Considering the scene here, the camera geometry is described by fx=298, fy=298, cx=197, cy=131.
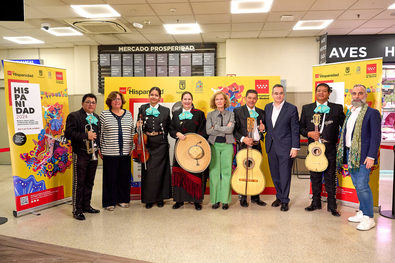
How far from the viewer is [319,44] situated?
7.38 meters

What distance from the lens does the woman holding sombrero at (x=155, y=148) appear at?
4.13 m

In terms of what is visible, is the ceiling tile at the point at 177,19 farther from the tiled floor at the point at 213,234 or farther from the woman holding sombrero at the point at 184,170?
the tiled floor at the point at 213,234

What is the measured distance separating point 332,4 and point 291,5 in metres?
0.72

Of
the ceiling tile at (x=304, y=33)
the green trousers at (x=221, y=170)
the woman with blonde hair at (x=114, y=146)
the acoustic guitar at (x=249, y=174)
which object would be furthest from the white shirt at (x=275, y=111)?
the ceiling tile at (x=304, y=33)

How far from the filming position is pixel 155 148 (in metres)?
4.16

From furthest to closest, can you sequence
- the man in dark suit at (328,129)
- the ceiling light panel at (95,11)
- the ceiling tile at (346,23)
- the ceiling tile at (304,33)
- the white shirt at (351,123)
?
the ceiling tile at (304,33) < the ceiling tile at (346,23) < the ceiling light panel at (95,11) < the man in dark suit at (328,129) < the white shirt at (351,123)

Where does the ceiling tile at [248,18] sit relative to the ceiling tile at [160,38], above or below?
above

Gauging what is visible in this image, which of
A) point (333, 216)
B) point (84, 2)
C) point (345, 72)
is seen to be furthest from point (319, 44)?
point (84, 2)

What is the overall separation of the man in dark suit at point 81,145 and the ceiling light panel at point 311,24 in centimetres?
472

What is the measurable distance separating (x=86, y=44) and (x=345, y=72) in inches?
255

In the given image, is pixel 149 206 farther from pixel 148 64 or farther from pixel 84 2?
pixel 148 64

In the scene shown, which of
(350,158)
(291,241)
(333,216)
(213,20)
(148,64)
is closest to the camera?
(291,241)

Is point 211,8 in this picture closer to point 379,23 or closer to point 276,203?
point 276,203

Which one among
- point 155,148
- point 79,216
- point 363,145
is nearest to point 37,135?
point 79,216
